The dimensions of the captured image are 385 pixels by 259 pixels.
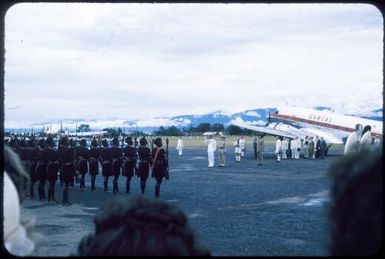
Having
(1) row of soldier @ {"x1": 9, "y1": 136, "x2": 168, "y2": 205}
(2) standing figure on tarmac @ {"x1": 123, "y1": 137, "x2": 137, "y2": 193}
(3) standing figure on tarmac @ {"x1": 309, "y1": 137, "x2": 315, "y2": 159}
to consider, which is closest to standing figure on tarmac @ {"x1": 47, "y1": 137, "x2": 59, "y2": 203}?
(1) row of soldier @ {"x1": 9, "y1": 136, "x2": 168, "y2": 205}

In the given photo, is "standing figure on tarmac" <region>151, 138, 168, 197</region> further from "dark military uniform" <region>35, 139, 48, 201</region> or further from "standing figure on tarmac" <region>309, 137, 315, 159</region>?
"standing figure on tarmac" <region>309, 137, 315, 159</region>

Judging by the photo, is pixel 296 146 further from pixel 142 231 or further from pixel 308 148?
pixel 142 231

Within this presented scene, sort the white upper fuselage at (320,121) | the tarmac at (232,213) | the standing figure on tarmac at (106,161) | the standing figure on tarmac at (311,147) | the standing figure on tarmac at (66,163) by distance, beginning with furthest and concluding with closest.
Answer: the white upper fuselage at (320,121)
the standing figure on tarmac at (311,147)
the standing figure on tarmac at (106,161)
the standing figure on tarmac at (66,163)
the tarmac at (232,213)

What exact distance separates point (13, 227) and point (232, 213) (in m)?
6.94

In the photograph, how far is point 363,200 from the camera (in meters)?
1.06

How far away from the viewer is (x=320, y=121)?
29.1 meters

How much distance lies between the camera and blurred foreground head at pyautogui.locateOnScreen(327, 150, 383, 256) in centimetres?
104

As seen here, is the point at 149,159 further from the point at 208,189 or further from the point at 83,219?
the point at 83,219

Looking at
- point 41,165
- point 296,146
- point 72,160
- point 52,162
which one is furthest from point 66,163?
point 296,146

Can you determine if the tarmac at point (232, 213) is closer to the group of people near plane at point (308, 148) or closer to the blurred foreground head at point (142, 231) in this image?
the blurred foreground head at point (142, 231)

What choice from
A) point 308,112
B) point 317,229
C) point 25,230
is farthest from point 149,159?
point 308,112

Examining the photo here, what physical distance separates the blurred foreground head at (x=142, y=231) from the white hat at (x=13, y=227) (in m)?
0.35

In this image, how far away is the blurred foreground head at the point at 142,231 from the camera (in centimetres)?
109

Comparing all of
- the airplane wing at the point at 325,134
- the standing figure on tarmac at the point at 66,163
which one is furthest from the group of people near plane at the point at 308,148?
the standing figure on tarmac at the point at 66,163
